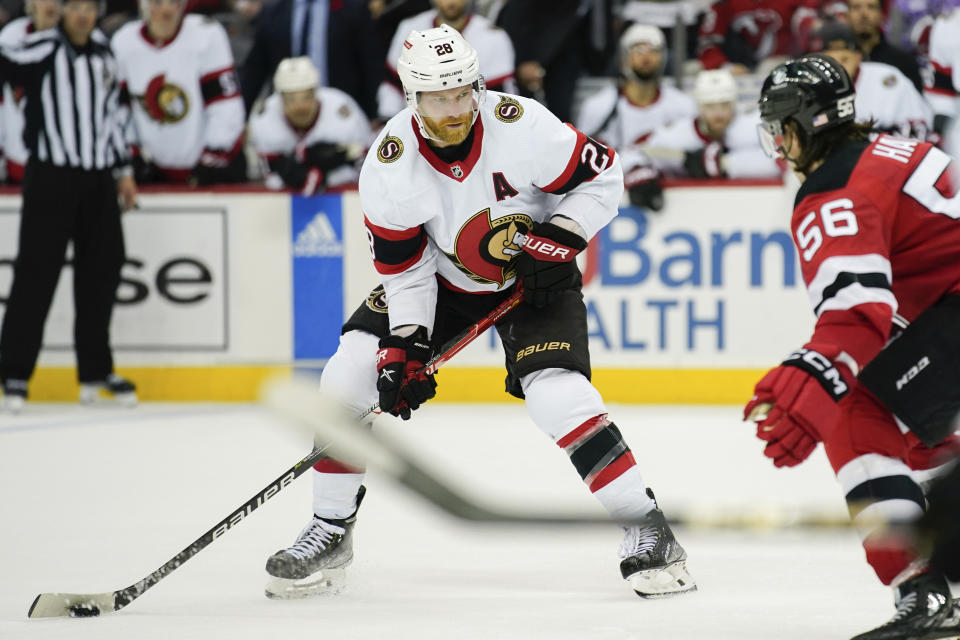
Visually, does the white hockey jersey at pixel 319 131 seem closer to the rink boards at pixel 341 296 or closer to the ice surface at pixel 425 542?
the rink boards at pixel 341 296

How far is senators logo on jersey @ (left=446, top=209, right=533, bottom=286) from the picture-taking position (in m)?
3.23

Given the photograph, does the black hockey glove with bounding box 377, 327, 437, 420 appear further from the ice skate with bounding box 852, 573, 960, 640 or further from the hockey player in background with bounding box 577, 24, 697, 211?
the hockey player in background with bounding box 577, 24, 697, 211

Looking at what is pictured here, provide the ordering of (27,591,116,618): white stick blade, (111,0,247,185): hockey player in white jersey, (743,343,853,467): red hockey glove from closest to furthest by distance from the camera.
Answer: (743,343,853,467): red hockey glove < (27,591,116,618): white stick blade < (111,0,247,185): hockey player in white jersey

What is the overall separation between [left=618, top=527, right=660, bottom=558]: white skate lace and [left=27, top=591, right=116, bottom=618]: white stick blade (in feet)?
3.72

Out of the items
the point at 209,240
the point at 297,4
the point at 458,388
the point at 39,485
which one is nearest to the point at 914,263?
the point at 39,485

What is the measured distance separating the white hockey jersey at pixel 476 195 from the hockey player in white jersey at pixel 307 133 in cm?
282

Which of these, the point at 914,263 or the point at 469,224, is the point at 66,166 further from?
the point at 914,263

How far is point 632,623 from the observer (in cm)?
295

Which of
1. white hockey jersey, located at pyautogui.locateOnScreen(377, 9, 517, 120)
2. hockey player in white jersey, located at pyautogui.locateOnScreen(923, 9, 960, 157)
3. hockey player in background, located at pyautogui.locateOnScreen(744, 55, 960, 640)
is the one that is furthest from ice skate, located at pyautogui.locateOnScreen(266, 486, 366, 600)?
hockey player in white jersey, located at pyautogui.locateOnScreen(923, 9, 960, 157)

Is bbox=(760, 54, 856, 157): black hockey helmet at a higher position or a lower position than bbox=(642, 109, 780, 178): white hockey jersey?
higher

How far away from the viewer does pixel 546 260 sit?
3211 mm

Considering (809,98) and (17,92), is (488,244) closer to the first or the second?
(809,98)

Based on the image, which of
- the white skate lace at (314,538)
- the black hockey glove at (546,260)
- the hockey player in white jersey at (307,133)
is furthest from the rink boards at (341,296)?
the black hockey glove at (546,260)

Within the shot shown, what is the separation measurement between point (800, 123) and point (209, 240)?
3957 millimetres
